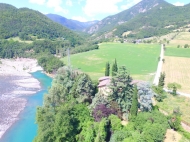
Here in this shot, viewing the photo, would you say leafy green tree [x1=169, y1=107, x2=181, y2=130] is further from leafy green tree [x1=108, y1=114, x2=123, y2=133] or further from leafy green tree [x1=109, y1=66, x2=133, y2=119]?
leafy green tree [x1=108, y1=114, x2=123, y2=133]

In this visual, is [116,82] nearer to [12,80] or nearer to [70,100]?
[70,100]

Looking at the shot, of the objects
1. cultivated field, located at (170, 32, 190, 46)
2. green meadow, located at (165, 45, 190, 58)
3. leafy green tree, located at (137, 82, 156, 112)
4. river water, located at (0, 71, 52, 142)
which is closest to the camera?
leafy green tree, located at (137, 82, 156, 112)

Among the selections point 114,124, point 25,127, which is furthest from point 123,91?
point 25,127

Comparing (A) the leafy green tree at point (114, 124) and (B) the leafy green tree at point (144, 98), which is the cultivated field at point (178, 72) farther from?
(A) the leafy green tree at point (114, 124)

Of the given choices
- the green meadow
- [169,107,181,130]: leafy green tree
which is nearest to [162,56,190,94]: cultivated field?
the green meadow

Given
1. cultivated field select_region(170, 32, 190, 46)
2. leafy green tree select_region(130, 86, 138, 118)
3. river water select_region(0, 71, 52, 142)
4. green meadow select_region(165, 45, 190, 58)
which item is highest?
cultivated field select_region(170, 32, 190, 46)

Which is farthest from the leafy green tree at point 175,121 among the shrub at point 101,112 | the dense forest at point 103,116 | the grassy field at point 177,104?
the shrub at point 101,112

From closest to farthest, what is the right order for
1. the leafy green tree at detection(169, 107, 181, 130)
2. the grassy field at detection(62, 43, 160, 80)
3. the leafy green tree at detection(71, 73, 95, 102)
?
the leafy green tree at detection(169, 107, 181, 130)
the leafy green tree at detection(71, 73, 95, 102)
the grassy field at detection(62, 43, 160, 80)

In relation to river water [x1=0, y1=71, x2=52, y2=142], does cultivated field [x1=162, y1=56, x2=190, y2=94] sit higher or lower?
higher
